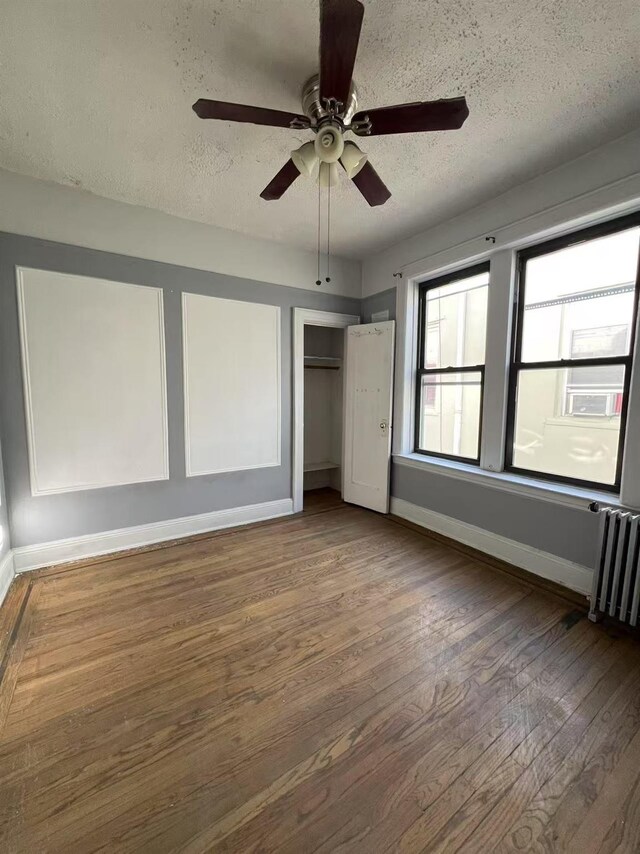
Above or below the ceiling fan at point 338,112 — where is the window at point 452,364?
below

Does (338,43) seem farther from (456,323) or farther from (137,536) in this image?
(137,536)

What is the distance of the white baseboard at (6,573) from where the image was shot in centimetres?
222

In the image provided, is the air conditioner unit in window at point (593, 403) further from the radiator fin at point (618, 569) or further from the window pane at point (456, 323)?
the window pane at point (456, 323)

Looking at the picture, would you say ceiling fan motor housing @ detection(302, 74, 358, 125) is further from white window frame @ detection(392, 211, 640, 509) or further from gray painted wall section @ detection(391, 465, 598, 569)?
gray painted wall section @ detection(391, 465, 598, 569)

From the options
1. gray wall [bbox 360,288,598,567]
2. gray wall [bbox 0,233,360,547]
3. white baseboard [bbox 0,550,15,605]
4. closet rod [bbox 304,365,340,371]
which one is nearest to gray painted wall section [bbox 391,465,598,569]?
gray wall [bbox 360,288,598,567]

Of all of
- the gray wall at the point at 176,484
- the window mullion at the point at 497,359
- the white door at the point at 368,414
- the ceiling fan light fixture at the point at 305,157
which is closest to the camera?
the ceiling fan light fixture at the point at 305,157

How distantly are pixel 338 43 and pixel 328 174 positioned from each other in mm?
599

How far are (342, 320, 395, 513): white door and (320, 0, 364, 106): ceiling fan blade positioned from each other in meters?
2.30

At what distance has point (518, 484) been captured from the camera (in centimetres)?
257

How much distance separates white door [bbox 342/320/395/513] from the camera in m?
3.61

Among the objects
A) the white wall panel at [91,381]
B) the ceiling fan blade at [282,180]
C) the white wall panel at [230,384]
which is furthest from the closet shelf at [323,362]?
the ceiling fan blade at [282,180]

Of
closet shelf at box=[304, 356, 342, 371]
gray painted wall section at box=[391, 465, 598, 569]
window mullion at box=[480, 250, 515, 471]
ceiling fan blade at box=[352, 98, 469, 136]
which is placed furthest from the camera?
closet shelf at box=[304, 356, 342, 371]

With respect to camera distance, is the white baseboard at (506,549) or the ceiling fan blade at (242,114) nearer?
the ceiling fan blade at (242,114)

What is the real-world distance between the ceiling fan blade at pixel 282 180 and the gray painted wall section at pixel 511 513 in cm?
262
